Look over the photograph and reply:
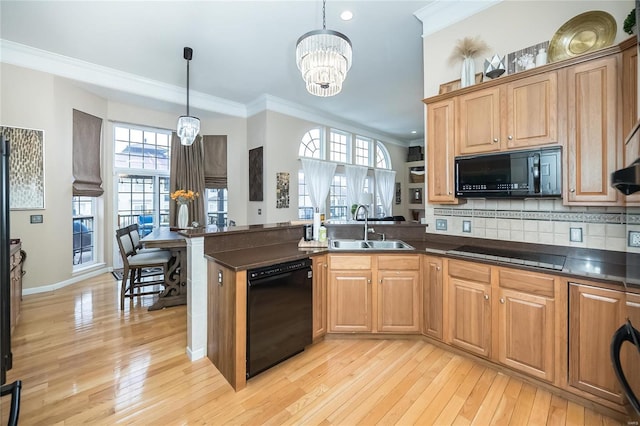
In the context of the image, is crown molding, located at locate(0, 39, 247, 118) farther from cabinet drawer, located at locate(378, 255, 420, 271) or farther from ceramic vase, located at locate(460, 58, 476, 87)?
cabinet drawer, located at locate(378, 255, 420, 271)

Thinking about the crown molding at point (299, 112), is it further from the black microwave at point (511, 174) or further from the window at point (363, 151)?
the black microwave at point (511, 174)

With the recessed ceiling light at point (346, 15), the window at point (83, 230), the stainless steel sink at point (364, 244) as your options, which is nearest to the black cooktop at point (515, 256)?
the stainless steel sink at point (364, 244)

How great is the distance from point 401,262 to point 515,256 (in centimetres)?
88

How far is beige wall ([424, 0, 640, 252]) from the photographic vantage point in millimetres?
1995

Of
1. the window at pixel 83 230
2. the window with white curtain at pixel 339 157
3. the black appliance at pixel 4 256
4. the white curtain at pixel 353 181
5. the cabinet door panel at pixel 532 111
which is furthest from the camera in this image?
the white curtain at pixel 353 181

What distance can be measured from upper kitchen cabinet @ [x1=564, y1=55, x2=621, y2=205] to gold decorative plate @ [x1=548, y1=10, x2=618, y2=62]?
0.21 m

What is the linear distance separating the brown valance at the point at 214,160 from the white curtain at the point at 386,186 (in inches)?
160

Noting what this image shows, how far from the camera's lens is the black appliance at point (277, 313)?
1969 mm

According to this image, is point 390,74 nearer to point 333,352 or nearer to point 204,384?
point 333,352

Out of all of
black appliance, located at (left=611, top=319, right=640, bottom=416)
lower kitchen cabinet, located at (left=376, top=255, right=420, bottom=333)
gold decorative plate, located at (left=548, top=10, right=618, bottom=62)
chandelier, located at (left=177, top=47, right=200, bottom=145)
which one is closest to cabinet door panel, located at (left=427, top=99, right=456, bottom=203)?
lower kitchen cabinet, located at (left=376, top=255, right=420, bottom=333)

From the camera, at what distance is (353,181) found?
7.02m

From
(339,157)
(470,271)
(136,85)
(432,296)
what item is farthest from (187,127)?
(339,157)

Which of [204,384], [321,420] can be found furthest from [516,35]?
[204,384]

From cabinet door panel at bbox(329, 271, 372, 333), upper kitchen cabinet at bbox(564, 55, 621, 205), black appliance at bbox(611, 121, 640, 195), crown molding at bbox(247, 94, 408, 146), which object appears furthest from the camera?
crown molding at bbox(247, 94, 408, 146)
